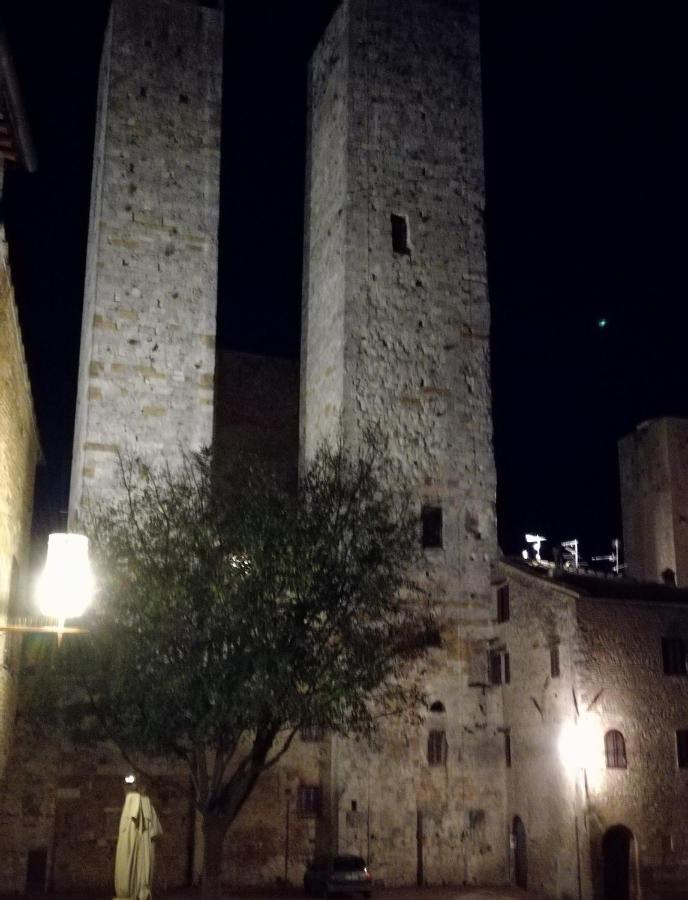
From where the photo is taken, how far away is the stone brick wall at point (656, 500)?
2695 cm

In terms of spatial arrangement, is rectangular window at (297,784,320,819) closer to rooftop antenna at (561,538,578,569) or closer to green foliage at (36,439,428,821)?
green foliage at (36,439,428,821)

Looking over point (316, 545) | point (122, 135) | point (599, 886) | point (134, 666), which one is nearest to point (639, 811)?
point (599, 886)

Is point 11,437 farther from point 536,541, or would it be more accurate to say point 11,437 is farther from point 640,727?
point 536,541

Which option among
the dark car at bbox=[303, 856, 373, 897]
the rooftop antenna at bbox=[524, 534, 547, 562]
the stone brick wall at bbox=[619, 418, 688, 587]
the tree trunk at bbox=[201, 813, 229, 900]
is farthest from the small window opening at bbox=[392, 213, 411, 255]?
the tree trunk at bbox=[201, 813, 229, 900]

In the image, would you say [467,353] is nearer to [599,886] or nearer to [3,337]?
[599,886]

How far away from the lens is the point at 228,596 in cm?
1339

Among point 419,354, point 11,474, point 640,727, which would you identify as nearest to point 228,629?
point 11,474

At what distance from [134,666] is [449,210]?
38.5ft

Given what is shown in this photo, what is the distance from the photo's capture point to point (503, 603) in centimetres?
2038

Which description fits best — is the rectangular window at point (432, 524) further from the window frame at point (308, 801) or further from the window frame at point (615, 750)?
the window frame at point (308, 801)

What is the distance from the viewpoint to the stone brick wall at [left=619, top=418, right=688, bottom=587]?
27.0 metres

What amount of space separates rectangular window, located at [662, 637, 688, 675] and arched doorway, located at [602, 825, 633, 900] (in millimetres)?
2832

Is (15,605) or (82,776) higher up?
(15,605)

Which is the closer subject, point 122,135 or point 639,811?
point 639,811
